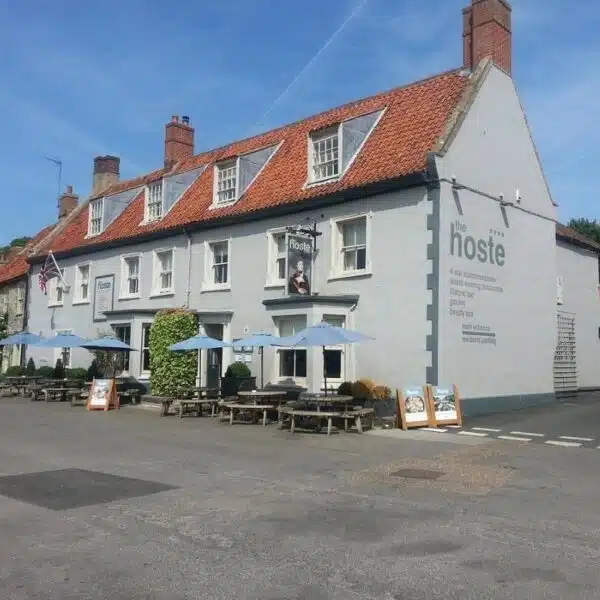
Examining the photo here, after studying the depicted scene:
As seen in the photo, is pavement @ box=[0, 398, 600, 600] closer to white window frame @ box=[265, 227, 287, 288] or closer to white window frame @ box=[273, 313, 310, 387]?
white window frame @ box=[273, 313, 310, 387]

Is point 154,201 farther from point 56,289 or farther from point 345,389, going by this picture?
point 345,389

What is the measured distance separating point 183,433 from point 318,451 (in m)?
4.06

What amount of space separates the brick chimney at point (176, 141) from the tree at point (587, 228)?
84.6ft

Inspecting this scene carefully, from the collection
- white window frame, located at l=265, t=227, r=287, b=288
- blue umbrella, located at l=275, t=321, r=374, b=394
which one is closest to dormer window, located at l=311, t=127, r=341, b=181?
white window frame, located at l=265, t=227, r=287, b=288

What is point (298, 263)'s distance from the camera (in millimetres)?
19484

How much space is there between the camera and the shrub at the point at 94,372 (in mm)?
26633

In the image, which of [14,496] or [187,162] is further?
[187,162]

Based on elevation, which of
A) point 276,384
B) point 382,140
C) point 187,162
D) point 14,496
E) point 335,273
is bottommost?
point 14,496

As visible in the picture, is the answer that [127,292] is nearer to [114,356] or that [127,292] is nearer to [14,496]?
[114,356]

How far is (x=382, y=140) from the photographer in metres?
20.0

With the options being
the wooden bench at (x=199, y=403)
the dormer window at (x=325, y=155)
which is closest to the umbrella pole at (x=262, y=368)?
the wooden bench at (x=199, y=403)

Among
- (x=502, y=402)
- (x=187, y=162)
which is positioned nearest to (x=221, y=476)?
(x=502, y=402)

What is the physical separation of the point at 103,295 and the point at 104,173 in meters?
8.90

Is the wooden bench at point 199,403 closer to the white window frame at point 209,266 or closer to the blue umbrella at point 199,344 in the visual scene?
the blue umbrella at point 199,344
